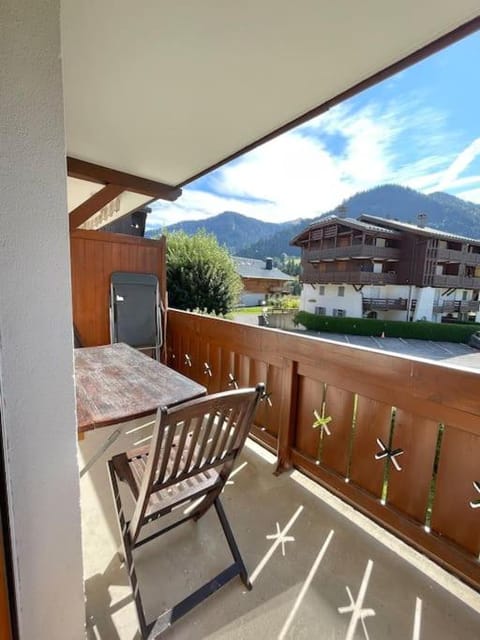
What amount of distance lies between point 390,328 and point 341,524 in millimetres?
17310

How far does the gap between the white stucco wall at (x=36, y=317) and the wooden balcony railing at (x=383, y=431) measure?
4.46 feet

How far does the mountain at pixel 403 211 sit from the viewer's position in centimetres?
2142

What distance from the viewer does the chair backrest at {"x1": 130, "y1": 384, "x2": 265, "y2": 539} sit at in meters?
0.91

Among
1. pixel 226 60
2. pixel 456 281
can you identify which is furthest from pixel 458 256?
pixel 226 60

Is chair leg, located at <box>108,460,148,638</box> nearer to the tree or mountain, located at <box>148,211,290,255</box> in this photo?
the tree

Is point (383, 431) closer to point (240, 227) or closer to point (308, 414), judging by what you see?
point (308, 414)

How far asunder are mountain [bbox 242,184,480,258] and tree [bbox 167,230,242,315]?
65.9 feet

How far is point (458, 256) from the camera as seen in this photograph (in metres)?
17.9

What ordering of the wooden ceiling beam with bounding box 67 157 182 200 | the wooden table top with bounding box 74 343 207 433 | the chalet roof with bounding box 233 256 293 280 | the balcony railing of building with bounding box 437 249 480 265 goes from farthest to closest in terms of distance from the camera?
the chalet roof with bounding box 233 256 293 280 < the balcony railing of building with bounding box 437 249 480 265 < the wooden ceiling beam with bounding box 67 157 182 200 < the wooden table top with bounding box 74 343 207 433

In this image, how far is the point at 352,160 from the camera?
31.4 metres

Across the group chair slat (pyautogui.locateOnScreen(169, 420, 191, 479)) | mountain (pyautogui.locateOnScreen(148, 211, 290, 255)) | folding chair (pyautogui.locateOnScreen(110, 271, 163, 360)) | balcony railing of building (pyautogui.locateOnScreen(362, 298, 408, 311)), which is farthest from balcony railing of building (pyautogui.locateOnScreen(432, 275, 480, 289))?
mountain (pyautogui.locateOnScreen(148, 211, 290, 255))

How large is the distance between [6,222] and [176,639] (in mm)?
1464

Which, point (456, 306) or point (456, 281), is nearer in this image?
point (456, 281)

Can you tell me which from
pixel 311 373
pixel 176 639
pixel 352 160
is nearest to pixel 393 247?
pixel 352 160
